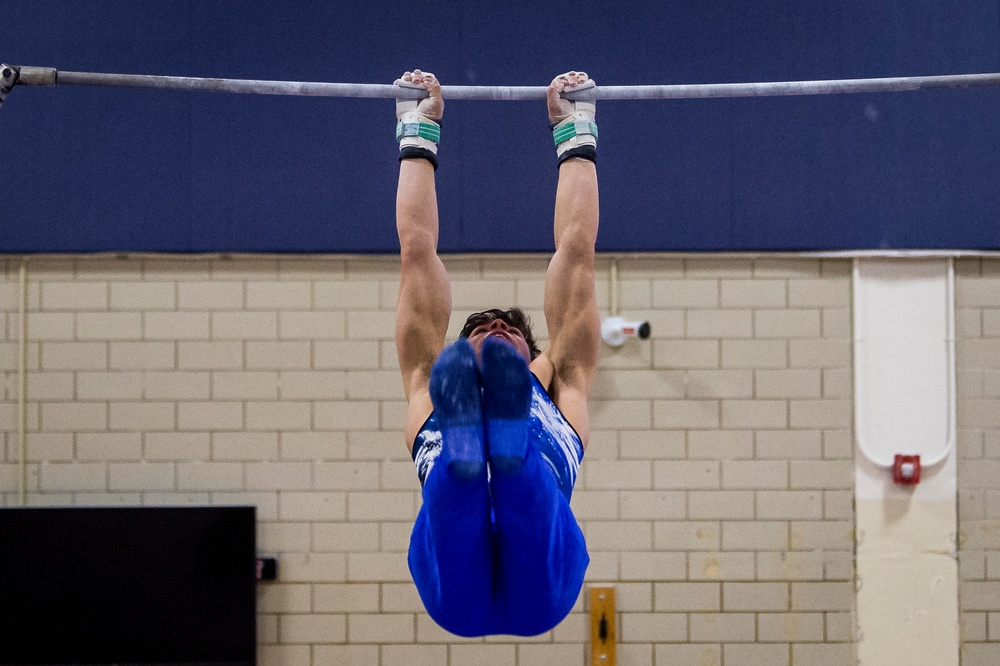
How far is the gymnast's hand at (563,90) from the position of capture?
10.1ft

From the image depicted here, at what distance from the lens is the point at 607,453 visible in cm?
451

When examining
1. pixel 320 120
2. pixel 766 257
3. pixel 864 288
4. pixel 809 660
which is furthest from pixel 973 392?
pixel 320 120

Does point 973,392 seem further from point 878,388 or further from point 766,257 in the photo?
point 766,257

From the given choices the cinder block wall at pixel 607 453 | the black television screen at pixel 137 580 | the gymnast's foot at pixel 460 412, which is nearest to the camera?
the gymnast's foot at pixel 460 412

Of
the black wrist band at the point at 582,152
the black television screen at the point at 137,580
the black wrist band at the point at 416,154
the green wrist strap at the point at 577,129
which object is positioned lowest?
the black television screen at the point at 137,580

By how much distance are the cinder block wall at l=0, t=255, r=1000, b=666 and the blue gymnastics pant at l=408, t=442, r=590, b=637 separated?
2089 mm

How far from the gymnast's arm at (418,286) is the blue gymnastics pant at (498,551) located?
647 mm

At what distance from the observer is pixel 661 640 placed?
4492 mm

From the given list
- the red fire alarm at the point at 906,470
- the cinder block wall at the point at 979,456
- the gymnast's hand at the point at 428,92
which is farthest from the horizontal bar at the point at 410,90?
the red fire alarm at the point at 906,470

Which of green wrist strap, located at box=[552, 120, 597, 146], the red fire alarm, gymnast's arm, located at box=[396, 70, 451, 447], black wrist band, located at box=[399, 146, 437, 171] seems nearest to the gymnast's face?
gymnast's arm, located at box=[396, 70, 451, 447]

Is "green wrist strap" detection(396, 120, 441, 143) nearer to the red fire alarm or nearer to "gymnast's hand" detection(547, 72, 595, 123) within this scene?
"gymnast's hand" detection(547, 72, 595, 123)

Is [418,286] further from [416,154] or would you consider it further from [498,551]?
[498,551]

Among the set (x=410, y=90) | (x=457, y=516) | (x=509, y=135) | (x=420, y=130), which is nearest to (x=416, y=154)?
(x=420, y=130)

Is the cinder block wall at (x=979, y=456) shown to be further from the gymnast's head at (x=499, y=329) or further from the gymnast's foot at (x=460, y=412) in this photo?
the gymnast's foot at (x=460, y=412)
